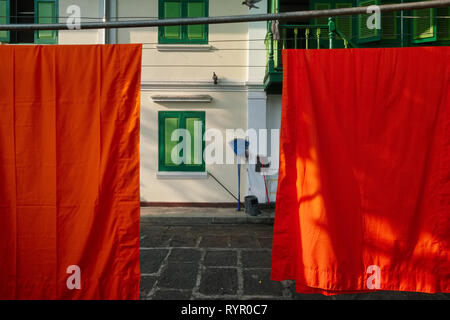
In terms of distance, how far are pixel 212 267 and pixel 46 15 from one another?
25.8 ft

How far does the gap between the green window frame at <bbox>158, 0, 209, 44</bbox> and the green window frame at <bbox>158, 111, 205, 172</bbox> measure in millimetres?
1953

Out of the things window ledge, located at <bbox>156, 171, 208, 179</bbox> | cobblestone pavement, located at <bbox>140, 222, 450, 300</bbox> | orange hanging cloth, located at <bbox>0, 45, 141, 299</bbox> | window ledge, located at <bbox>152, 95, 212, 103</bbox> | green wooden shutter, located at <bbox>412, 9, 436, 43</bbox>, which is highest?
green wooden shutter, located at <bbox>412, 9, 436, 43</bbox>

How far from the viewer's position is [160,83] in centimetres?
705

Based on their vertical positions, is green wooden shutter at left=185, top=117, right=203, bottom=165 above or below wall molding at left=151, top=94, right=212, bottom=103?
below

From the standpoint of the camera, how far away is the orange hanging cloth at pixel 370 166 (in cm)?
191

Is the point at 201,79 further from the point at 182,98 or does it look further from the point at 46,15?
the point at 46,15

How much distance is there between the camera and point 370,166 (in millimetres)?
1947

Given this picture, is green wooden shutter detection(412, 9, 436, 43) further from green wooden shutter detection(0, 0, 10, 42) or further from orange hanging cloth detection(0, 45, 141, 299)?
green wooden shutter detection(0, 0, 10, 42)

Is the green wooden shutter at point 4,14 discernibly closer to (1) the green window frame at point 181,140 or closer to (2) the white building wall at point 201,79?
(2) the white building wall at point 201,79

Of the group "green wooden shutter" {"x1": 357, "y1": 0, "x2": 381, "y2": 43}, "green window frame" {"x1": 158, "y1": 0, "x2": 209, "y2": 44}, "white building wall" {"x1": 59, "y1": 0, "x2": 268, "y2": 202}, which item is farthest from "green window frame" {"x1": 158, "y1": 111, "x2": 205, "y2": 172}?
"green wooden shutter" {"x1": 357, "y1": 0, "x2": 381, "y2": 43}

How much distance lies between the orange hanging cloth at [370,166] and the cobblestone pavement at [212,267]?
1.02 meters

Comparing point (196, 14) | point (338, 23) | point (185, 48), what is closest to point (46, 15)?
point (185, 48)

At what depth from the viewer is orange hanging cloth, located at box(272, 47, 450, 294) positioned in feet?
6.27

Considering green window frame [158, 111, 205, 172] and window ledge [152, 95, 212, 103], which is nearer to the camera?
window ledge [152, 95, 212, 103]
